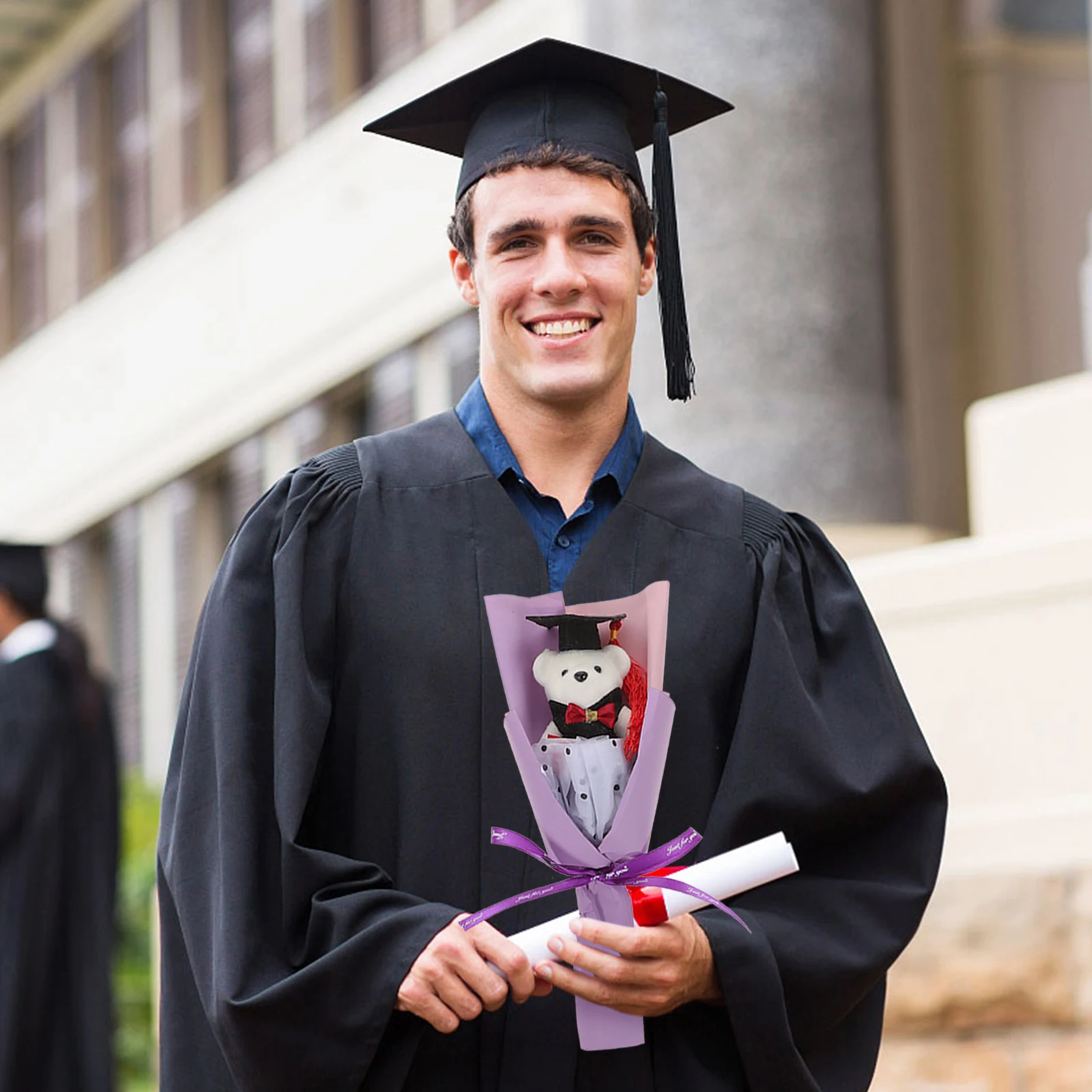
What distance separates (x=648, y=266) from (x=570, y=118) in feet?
0.76

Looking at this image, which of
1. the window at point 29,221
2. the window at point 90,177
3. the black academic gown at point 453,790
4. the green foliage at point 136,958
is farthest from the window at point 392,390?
the black academic gown at point 453,790

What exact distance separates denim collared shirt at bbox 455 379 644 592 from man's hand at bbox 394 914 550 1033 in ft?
1.80

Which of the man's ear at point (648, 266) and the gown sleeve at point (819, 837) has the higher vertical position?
the man's ear at point (648, 266)

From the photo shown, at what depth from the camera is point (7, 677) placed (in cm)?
791

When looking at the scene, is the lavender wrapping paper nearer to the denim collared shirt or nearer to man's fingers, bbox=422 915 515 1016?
man's fingers, bbox=422 915 515 1016

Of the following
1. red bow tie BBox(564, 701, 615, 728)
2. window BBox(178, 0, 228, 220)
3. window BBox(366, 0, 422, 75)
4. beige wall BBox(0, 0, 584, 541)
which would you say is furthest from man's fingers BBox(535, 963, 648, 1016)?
window BBox(178, 0, 228, 220)

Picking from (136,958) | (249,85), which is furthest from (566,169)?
(249,85)

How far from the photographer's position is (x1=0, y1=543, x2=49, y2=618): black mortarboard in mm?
8195

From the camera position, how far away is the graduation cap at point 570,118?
3180 mm

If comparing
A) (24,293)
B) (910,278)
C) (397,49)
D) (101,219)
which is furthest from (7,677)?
(24,293)

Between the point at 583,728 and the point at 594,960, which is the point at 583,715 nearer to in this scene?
the point at 583,728

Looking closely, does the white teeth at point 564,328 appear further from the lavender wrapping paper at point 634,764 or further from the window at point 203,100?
the window at point 203,100

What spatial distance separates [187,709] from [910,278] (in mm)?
6438

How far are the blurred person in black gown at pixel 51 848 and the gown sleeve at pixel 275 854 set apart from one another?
505cm
